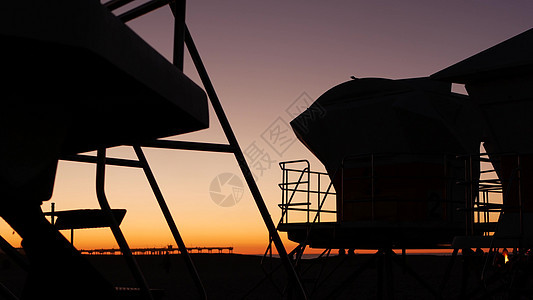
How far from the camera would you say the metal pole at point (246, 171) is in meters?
3.10

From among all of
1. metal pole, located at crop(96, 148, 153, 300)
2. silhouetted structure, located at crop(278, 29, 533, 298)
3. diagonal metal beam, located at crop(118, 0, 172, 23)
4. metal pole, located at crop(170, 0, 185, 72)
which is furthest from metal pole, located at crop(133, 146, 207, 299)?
silhouetted structure, located at crop(278, 29, 533, 298)

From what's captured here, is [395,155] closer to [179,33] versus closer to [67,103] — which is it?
[179,33]

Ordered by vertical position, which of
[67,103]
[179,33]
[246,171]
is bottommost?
[246,171]

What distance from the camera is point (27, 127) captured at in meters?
1.95

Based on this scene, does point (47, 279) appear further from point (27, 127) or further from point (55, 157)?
point (27, 127)

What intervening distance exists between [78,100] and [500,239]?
5.35 meters

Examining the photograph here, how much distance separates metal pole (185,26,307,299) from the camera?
310 centimetres

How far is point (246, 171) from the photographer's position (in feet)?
10.5

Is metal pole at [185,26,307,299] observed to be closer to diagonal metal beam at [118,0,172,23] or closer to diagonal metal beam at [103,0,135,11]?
diagonal metal beam at [118,0,172,23]

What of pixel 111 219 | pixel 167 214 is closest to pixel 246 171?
pixel 111 219

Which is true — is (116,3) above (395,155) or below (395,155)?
above

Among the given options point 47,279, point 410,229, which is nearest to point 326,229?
point 410,229

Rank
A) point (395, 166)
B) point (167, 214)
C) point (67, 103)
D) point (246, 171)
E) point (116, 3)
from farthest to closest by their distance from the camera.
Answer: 1. point (395, 166)
2. point (167, 214)
3. point (116, 3)
4. point (246, 171)
5. point (67, 103)

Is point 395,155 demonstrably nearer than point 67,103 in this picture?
No
